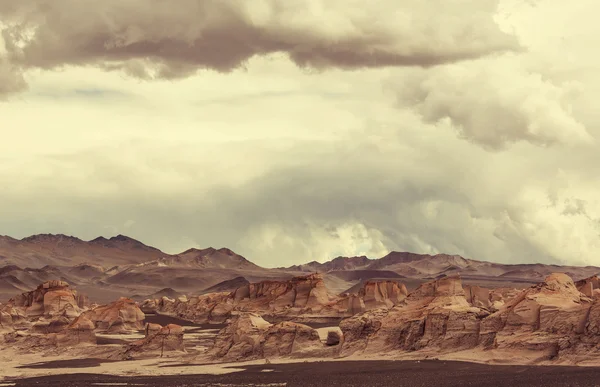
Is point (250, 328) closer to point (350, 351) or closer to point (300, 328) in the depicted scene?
point (300, 328)

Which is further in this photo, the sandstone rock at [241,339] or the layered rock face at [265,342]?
the sandstone rock at [241,339]

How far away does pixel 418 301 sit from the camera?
10275cm

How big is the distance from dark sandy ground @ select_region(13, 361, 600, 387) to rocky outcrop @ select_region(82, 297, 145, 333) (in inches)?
2878

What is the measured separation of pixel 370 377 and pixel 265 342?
23120 millimetres

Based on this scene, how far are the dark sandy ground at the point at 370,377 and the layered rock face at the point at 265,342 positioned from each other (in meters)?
5.82

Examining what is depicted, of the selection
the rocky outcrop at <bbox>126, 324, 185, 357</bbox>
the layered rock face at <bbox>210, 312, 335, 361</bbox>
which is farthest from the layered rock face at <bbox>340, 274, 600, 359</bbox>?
the rocky outcrop at <bbox>126, 324, 185, 357</bbox>

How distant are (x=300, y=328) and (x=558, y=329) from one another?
29.1m

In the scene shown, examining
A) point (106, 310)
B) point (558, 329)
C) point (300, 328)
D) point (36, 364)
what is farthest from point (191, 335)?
point (558, 329)

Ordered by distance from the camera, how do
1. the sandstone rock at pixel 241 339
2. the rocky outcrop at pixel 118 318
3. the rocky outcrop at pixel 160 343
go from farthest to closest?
the rocky outcrop at pixel 118 318 < the rocky outcrop at pixel 160 343 < the sandstone rock at pixel 241 339

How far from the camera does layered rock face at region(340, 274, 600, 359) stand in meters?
80.7

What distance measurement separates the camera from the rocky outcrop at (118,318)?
546 feet

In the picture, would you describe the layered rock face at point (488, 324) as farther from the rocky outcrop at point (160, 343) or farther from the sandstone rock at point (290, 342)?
the rocky outcrop at point (160, 343)

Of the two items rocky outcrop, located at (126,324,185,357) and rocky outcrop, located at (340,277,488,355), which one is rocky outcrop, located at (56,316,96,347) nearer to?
rocky outcrop, located at (126,324,185,357)

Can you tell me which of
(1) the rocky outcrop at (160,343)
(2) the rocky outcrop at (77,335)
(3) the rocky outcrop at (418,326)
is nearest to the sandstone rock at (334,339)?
(3) the rocky outcrop at (418,326)
